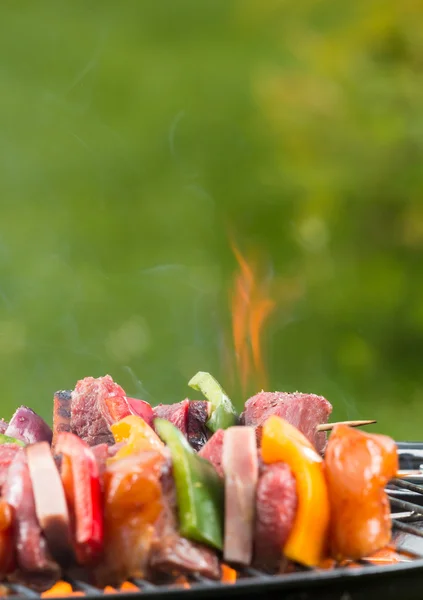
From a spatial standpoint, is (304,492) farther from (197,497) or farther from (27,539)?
(27,539)

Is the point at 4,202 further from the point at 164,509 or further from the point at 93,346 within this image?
the point at 164,509

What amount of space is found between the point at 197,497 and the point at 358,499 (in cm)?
42

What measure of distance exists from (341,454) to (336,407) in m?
4.06

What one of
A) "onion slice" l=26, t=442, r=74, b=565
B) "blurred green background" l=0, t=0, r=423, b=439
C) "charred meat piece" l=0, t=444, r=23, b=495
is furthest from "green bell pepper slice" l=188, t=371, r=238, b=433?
"blurred green background" l=0, t=0, r=423, b=439

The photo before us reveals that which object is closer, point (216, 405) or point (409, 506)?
point (409, 506)

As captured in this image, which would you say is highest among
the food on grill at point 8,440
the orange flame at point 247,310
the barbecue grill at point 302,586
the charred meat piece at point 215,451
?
the orange flame at point 247,310

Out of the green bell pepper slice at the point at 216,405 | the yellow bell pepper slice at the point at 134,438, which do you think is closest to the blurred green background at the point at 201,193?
the green bell pepper slice at the point at 216,405

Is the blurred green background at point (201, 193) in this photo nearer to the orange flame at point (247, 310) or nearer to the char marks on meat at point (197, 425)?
the orange flame at point (247, 310)

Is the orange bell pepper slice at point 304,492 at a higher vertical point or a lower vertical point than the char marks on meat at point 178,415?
lower

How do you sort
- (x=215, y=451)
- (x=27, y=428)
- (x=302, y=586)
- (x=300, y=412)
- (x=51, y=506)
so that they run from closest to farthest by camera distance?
(x=302, y=586), (x=51, y=506), (x=215, y=451), (x=300, y=412), (x=27, y=428)

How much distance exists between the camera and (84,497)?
204cm

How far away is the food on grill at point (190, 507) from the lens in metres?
2.05

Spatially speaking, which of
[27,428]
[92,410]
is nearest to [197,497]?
[92,410]

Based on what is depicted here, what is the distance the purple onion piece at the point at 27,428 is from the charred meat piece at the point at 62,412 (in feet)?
0.19
